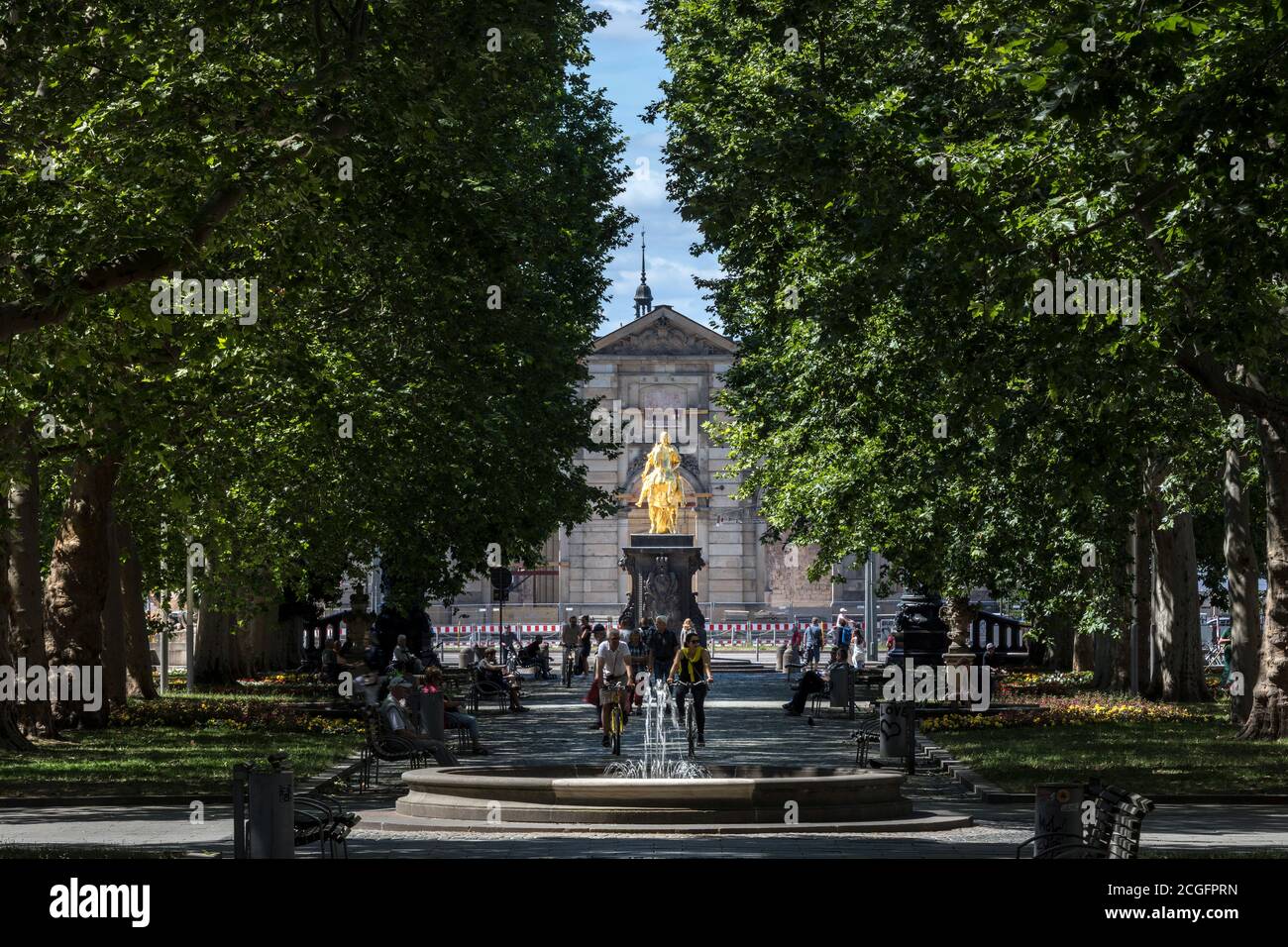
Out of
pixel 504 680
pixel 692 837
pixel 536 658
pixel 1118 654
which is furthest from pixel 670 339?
pixel 692 837

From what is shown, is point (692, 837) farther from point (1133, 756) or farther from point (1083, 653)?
point (1083, 653)

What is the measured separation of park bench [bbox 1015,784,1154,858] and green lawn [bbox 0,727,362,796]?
10.9 m

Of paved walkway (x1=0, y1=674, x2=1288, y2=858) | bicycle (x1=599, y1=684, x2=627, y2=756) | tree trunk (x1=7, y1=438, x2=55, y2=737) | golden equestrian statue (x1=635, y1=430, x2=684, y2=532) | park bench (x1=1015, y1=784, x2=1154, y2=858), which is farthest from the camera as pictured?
golden equestrian statue (x1=635, y1=430, x2=684, y2=532)

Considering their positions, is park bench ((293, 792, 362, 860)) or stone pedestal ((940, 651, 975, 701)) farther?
stone pedestal ((940, 651, 975, 701))

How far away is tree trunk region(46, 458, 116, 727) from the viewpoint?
97.7 ft

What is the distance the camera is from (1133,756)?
2509 cm

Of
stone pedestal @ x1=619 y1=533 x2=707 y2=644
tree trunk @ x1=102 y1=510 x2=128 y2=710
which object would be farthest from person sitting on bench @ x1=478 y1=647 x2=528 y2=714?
stone pedestal @ x1=619 y1=533 x2=707 y2=644

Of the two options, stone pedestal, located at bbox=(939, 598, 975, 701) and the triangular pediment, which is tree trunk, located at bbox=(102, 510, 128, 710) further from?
the triangular pediment

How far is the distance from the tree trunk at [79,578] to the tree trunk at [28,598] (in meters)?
1.58

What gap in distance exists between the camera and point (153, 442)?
21.1 m

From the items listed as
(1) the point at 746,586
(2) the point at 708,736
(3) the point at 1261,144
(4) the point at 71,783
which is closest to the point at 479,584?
(1) the point at 746,586

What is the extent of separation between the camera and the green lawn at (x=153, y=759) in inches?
856

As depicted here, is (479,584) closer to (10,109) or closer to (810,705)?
(810,705)

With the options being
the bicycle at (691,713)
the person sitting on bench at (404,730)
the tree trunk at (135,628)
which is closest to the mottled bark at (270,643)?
the tree trunk at (135,628)
